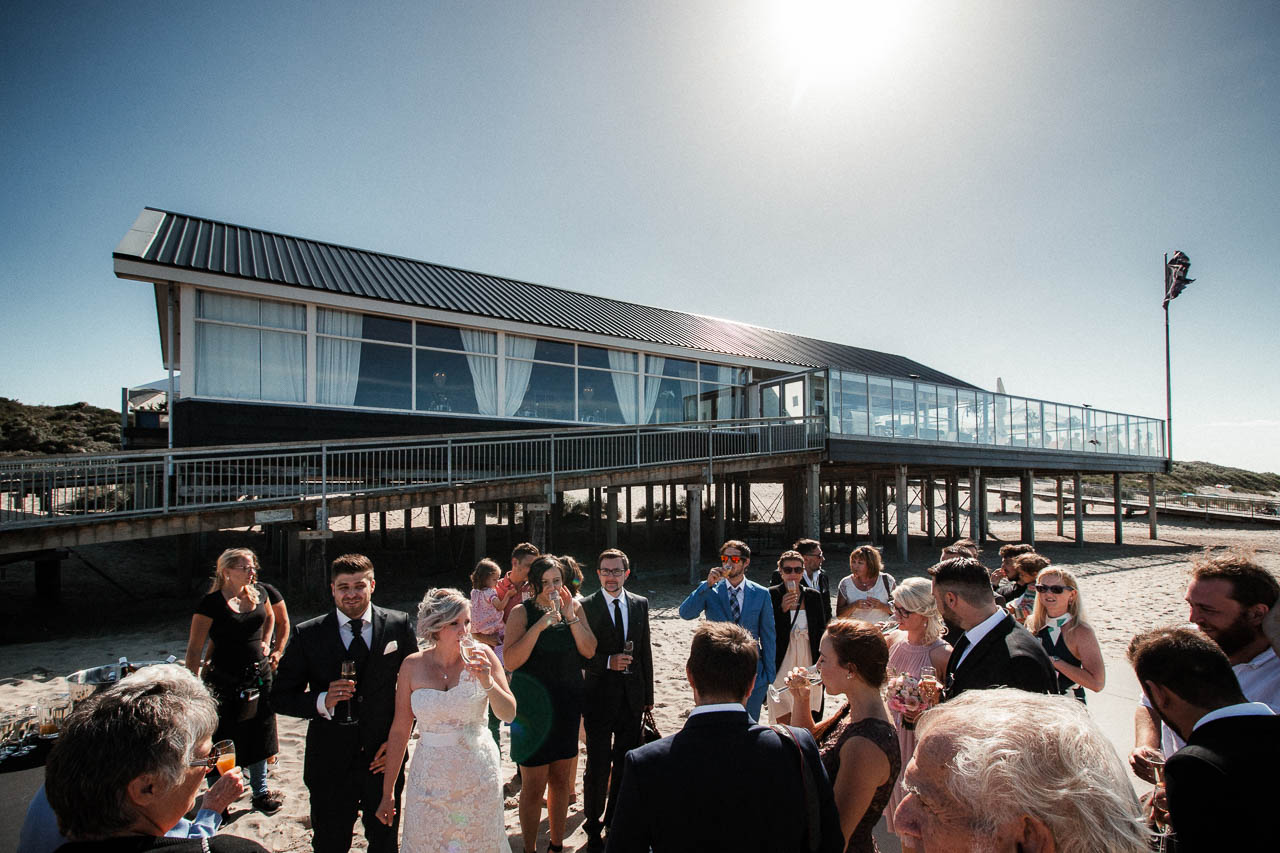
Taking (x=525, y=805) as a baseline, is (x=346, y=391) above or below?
above

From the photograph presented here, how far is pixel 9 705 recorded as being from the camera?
230 inches

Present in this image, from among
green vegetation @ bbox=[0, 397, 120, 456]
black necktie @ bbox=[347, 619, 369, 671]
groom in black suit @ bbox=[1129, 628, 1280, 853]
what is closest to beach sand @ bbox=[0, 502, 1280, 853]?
black necktie @ bbox=[347, 619, 369, 671]

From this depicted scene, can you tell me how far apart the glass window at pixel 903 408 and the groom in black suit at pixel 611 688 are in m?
15.1

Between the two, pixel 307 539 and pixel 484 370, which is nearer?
pixel 307 539

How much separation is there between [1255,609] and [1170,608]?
36.0 ft

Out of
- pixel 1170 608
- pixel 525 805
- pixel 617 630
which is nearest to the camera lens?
pixel 525 805

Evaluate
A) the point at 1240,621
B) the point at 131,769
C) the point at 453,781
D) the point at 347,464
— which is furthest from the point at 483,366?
the point at 1240,621

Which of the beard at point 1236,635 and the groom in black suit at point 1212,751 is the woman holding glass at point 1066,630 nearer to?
the beard at point 1236,635

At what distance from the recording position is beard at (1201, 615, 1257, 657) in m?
2.54

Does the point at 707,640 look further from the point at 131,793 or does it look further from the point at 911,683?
the point at 131,793

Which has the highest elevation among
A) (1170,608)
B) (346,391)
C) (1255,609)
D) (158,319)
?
(158,319)

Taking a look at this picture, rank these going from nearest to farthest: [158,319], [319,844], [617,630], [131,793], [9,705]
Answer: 1. [131,793]
2. [319,844]
3. [617,630]
4. [9,705]
5. [158,319]

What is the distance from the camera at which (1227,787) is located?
1642mm

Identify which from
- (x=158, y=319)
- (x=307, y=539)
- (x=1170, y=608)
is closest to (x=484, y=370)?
(x=307, y=539)
